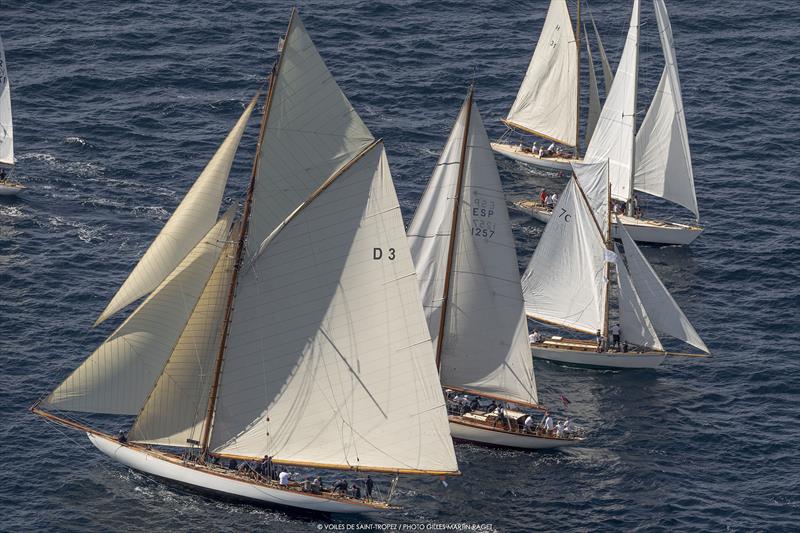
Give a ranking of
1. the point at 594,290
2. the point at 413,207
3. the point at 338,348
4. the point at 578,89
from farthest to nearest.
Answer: the point at 578,89
the point at 413,207
the point at 594,290
the point at 338,348

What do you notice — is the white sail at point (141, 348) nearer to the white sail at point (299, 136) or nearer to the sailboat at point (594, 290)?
the white sail at point (299, 136)

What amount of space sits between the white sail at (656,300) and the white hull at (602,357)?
2.29m

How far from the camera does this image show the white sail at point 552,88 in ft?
528

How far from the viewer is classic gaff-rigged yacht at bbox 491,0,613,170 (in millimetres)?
160375

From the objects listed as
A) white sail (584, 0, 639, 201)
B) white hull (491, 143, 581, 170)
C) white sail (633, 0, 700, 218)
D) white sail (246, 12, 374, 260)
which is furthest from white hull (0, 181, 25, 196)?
white sail (633, 0, 700, 218)

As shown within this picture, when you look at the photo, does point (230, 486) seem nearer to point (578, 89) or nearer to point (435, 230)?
point (435, 230)

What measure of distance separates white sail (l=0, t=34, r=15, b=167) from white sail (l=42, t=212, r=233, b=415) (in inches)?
1965

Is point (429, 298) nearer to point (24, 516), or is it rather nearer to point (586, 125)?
point (24, 516)

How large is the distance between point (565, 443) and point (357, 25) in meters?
74.7

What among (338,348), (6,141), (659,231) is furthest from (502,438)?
(6,141)

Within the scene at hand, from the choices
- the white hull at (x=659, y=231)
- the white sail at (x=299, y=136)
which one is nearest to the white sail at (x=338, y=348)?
the white sail at (x=299, y=136)

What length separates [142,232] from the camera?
144 m

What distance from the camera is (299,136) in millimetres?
101250

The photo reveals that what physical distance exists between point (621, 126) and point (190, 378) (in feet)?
187
